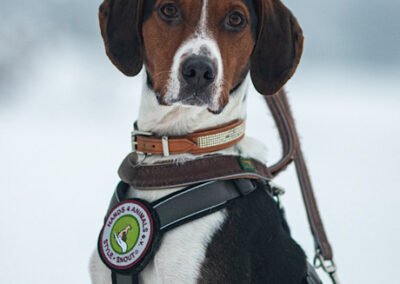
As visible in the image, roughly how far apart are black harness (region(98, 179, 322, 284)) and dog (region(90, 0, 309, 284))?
0.10 ft

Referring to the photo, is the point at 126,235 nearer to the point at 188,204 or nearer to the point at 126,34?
the point at 188,204

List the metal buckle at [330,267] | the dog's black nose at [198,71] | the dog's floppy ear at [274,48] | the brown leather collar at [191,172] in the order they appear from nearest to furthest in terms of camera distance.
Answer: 1. the dog's black nose at [198,71]
2. the brown leather collar at [191,172]
3. the dog's floppy ear at [274,48]
4. the metal buckle at [330,267]

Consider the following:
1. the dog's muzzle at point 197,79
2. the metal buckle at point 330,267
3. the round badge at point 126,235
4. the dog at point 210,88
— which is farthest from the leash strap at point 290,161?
the round badge at point 126,235

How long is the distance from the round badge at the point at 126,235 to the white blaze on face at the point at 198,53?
378 mm

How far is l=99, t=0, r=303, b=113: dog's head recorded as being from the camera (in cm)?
239

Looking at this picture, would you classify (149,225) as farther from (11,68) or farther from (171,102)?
(11,68)

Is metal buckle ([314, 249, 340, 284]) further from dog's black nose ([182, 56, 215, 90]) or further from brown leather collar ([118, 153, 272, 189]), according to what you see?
dog's black nose ([182, 56, 215, 90])

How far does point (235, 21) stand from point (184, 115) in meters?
0.35

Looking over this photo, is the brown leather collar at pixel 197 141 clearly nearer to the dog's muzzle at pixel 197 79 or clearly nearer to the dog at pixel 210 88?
the dog at pixel 210 88

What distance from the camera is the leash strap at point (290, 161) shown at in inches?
116

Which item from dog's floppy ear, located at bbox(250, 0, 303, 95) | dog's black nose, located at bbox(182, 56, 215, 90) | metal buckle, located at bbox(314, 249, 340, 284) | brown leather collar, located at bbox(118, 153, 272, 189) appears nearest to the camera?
dog's black nose, located at bbox(182, 56, 215, 90)

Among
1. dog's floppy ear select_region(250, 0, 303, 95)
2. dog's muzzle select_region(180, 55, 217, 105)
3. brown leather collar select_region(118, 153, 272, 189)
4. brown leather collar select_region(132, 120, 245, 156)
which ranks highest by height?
dog's floppy ear select_region(250, 0, 303, 95)

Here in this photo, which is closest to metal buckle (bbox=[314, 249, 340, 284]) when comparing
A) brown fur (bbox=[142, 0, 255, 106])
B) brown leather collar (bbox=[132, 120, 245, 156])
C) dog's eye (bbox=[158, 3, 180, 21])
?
brown leather collar (bbox=[132, 120, 245, 156])

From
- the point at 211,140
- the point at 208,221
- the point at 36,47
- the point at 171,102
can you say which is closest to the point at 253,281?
the point at 208,221
